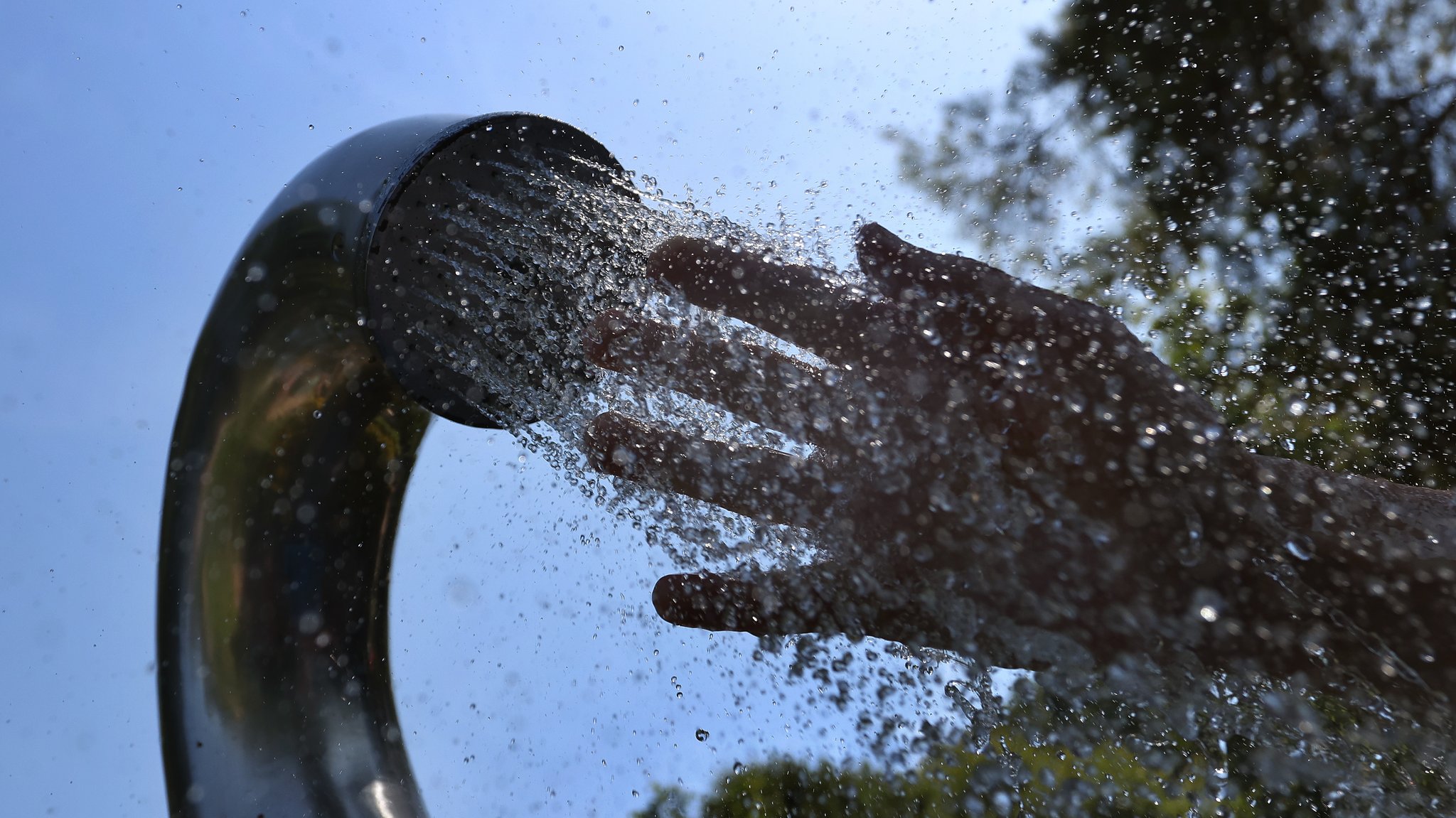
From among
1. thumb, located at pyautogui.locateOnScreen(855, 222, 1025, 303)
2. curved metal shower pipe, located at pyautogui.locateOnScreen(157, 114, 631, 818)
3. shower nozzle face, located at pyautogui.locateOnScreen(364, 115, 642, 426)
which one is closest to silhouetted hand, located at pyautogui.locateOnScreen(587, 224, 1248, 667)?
thumb, located at pyautogui.locateOnScreen(855, 222, 1025, 303)

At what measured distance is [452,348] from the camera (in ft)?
3.67

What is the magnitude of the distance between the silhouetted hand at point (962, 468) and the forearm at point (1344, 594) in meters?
0.05

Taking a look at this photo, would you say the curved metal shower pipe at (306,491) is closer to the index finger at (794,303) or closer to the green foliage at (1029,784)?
the index finger at (794,303)

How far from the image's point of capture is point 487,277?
1098 millimetres

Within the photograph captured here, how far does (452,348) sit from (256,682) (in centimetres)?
48

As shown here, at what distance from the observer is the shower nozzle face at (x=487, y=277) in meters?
1.10

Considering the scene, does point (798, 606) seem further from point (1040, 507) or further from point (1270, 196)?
point (1270, 196)

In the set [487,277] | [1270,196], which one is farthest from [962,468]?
[1270,196]

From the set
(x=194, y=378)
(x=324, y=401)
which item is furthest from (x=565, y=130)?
(x=194, y=378)

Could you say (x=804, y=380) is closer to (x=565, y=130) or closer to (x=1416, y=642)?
(x=565, y=130)

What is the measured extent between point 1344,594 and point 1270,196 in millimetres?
5266

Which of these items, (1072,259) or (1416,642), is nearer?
(1416,642)

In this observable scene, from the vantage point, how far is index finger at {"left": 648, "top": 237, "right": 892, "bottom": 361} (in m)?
1.00

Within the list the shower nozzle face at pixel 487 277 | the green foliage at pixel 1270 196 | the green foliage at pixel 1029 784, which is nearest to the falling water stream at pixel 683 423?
the shower nozzle face at pixel 487 277
